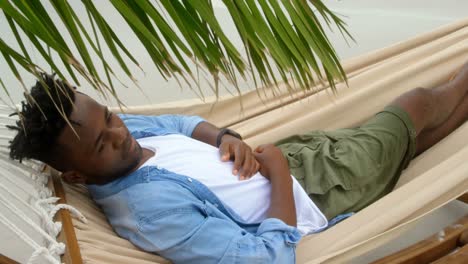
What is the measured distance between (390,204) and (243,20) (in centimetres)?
71

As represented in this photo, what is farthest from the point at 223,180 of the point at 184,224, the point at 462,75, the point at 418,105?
the point at 462,75

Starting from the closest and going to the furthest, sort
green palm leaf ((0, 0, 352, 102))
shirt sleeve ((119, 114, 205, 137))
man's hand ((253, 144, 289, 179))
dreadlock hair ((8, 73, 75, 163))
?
green palm leaf ((0, 0, 352, 102))
dreadlock hair ((8, 73, 75, 163))
man's hand ((253, 144, 289, 179))
shirt sleeve ((119, 114, 205, 137))

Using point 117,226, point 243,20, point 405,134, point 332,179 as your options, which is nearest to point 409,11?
point 405,134

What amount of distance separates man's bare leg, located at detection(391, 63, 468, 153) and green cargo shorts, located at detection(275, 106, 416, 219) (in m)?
0.04

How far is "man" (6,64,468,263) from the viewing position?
32.7 inches

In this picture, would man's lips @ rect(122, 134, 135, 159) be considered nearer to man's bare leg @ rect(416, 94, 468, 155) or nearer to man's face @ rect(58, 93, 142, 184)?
man's face @ rect(58, 93, 142, 184)

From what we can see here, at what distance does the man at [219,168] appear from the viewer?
2.73 ft

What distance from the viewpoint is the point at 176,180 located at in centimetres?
93

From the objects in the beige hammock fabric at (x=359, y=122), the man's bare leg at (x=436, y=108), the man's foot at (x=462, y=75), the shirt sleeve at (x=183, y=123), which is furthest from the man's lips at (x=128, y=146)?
the man's foot at (x=462, y=75)

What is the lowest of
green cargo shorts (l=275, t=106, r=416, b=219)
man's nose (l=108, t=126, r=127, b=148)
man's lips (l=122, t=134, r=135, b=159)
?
green cargo shorts (l=275, t=106, r=416, b=219)

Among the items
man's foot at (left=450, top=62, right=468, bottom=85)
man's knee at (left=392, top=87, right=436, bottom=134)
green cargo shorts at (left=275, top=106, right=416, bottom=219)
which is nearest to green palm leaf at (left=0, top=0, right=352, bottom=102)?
green cargo shorts at (left=275, top=106, right=416, bottom=219)

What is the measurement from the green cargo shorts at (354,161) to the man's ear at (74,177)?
47 centimetres

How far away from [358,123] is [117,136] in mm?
737

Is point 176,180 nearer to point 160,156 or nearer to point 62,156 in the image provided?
point 160,156
